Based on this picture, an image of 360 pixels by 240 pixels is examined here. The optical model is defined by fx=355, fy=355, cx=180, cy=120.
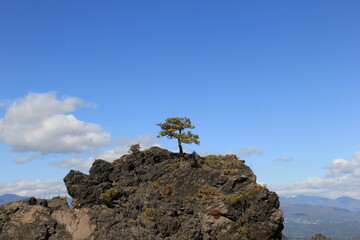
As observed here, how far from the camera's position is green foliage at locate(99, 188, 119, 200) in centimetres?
5597

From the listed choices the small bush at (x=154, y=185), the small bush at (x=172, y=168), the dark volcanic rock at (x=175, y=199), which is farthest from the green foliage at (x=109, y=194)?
the small bush at (x=172, y=168)

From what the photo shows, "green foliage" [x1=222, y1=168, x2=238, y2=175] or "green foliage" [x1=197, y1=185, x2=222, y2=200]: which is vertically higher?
"green foliage" [x1=222, y1=168, x2=238, y2=175]

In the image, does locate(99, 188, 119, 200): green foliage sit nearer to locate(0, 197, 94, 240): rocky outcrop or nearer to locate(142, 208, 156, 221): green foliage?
locate(0, 197, 94, 240): rocky outcrop

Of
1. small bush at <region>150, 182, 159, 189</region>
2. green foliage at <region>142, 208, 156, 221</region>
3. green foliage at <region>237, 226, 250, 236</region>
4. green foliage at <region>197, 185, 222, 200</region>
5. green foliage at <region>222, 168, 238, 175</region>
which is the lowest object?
green foliage at <region>237, 226, 250, 236</region>

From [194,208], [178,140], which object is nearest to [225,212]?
[194,208]

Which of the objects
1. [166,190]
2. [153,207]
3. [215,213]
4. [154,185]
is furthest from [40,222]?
[215,213]

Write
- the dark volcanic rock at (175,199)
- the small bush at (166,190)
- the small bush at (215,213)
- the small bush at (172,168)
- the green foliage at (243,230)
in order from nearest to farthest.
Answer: the green foliage at (243,230) → the dark volcanic rock at (175,199) → the small bush at (215,213) → the small bush at (166,190) → the small bush at (172,168)

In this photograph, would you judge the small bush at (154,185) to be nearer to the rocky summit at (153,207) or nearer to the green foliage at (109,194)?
the rocky summit at (153,207)

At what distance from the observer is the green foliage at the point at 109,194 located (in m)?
56.0

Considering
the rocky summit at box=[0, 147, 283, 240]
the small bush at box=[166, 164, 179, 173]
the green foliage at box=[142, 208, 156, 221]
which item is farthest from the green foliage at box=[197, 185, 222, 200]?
the green foliage at box=[142, 208, 156, 221]

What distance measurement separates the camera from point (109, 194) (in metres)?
56.1

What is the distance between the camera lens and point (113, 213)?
53.6 metres

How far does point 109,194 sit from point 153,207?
7.46 meters

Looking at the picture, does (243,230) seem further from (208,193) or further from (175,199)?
(175,199)
